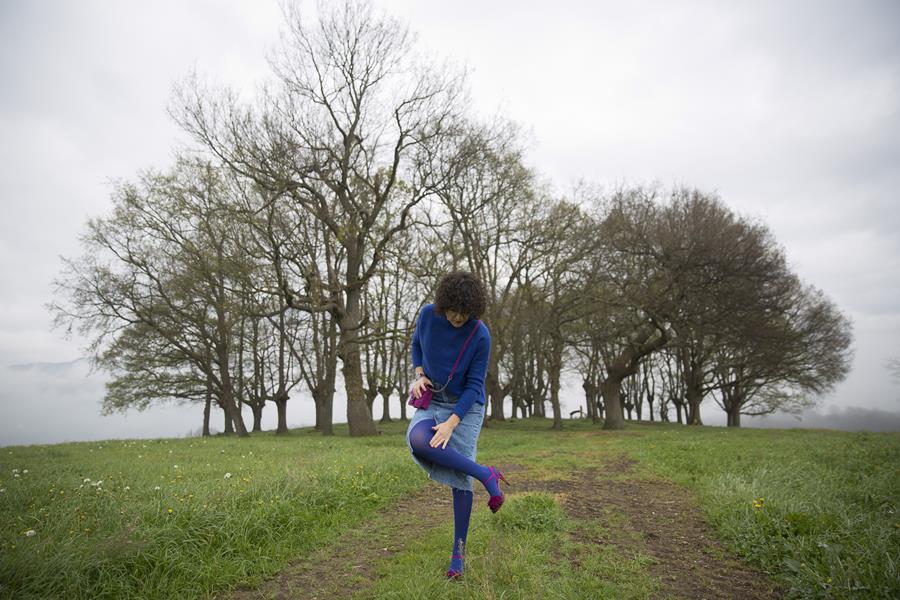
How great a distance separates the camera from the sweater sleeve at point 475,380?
386cm

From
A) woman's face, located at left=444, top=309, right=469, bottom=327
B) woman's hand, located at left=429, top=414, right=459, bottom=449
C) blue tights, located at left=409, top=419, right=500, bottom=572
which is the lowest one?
blue tights, located at left=409, top=419, right=500, bottom=572

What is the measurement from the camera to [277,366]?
28.5 metres

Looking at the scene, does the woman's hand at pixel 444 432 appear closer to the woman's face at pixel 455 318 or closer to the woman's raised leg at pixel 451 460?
the woman's raised leg at pixel 451 460

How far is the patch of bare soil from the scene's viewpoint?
3678mm

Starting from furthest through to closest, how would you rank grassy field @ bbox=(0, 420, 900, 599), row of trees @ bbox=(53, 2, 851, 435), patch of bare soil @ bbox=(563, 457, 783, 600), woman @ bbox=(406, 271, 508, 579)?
row of trees @ bbox=(53, 2, 851, 435)
woman @ bbox=(406, 271, 508, 579)
patch of bare soil @ bbox=(563, 457, 783, 600)
grassy field @ bbox=(0, 420, 900, 599)

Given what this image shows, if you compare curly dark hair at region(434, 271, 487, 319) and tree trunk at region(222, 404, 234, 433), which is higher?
curly dark hair at region(434, 271, 487, 319)

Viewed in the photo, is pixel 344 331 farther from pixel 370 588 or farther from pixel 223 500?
pixel 370 588

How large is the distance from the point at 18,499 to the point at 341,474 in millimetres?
3646

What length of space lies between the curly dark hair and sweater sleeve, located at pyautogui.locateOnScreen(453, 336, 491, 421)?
279 mm

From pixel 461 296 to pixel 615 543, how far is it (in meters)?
3.02

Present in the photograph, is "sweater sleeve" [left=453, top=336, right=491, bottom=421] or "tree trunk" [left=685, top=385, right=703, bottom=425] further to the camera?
"tree trunk" [left=685, top=385, right=703, bottom=425]

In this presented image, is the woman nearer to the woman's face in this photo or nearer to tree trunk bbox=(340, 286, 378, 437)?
the woman's face

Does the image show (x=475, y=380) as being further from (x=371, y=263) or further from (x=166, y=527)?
(x=371, y=263)

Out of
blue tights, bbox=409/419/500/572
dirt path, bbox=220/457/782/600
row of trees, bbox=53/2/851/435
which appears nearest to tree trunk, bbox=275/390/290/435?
row of trees, bbox=53/2/851/435
